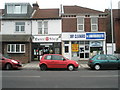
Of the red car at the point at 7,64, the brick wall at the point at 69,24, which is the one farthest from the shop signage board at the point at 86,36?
the red car at the point at 7,64

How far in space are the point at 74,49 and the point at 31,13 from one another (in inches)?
347

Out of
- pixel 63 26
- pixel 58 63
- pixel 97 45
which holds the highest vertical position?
pixel 63 26

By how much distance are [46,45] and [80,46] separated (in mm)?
4906

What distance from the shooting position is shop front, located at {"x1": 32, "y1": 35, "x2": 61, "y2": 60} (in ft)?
70.4

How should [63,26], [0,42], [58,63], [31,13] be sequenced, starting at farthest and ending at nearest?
[31,13] < [63,26] < [0,42] < [58,63]

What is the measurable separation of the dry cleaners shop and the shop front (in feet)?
2.90

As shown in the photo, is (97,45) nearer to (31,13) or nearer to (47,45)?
(47,45)

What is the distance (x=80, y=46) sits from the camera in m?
21.8

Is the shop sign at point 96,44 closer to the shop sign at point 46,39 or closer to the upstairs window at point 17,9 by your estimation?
the shop sign at point 46,39

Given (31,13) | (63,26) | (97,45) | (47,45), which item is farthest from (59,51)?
(31,13)

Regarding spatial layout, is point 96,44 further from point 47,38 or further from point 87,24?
point 47,38

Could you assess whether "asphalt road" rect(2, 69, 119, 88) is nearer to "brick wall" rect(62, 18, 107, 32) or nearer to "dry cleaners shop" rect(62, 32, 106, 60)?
"dry cleaners shop" rect(62, 32, 106, 60)

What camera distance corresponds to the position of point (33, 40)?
21.5 meters

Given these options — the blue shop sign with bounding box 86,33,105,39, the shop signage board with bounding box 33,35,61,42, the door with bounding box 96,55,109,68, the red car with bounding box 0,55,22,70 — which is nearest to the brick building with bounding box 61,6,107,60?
the blue shop sign with bounding box 86,33,105,39
